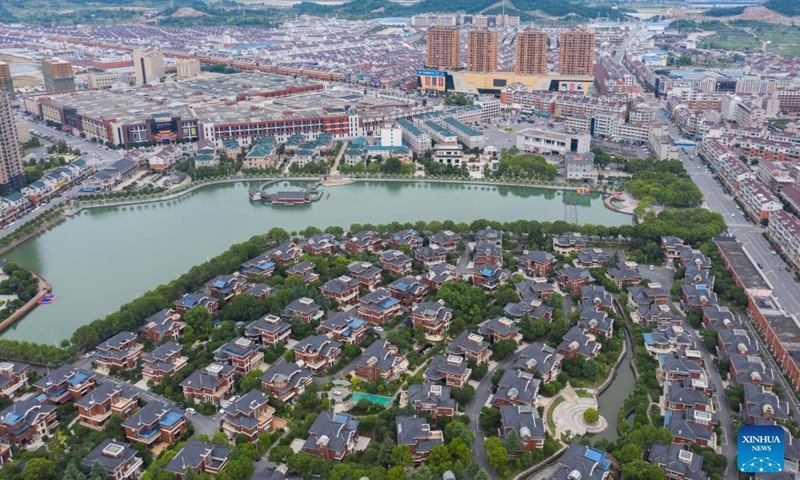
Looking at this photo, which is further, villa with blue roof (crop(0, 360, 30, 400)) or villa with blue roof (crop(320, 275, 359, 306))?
villa with blue roof (crop(320, 275, 359, 306))

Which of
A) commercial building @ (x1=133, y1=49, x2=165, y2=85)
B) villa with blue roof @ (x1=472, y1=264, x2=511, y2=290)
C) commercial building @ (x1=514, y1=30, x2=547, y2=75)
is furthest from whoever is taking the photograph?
commercial building @ (x1=133, y1=49, x2=165, y2=85)

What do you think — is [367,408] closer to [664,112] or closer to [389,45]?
[664,112]

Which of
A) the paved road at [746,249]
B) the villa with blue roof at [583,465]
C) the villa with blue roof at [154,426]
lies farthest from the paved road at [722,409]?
the villa with blue roof at [154,426]

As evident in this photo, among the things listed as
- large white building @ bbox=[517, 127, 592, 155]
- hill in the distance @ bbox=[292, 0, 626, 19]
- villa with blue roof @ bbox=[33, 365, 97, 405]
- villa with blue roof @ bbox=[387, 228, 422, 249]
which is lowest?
villa with blue roof @ bbox=[33, 365, 97, 405]

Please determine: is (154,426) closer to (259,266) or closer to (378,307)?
(378,307)

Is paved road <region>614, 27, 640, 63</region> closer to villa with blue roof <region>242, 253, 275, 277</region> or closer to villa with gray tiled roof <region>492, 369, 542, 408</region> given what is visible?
villa with blue roof <region>242, 253, 275, 277</region>

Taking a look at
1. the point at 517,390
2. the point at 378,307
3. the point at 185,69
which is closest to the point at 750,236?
the point at 517,390

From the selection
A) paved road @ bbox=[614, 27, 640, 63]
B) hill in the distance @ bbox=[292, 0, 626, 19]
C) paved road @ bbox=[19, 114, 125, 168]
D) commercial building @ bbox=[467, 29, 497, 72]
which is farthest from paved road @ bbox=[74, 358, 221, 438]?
hill in the distance @ bbox=[292, 0, 626, 19]
